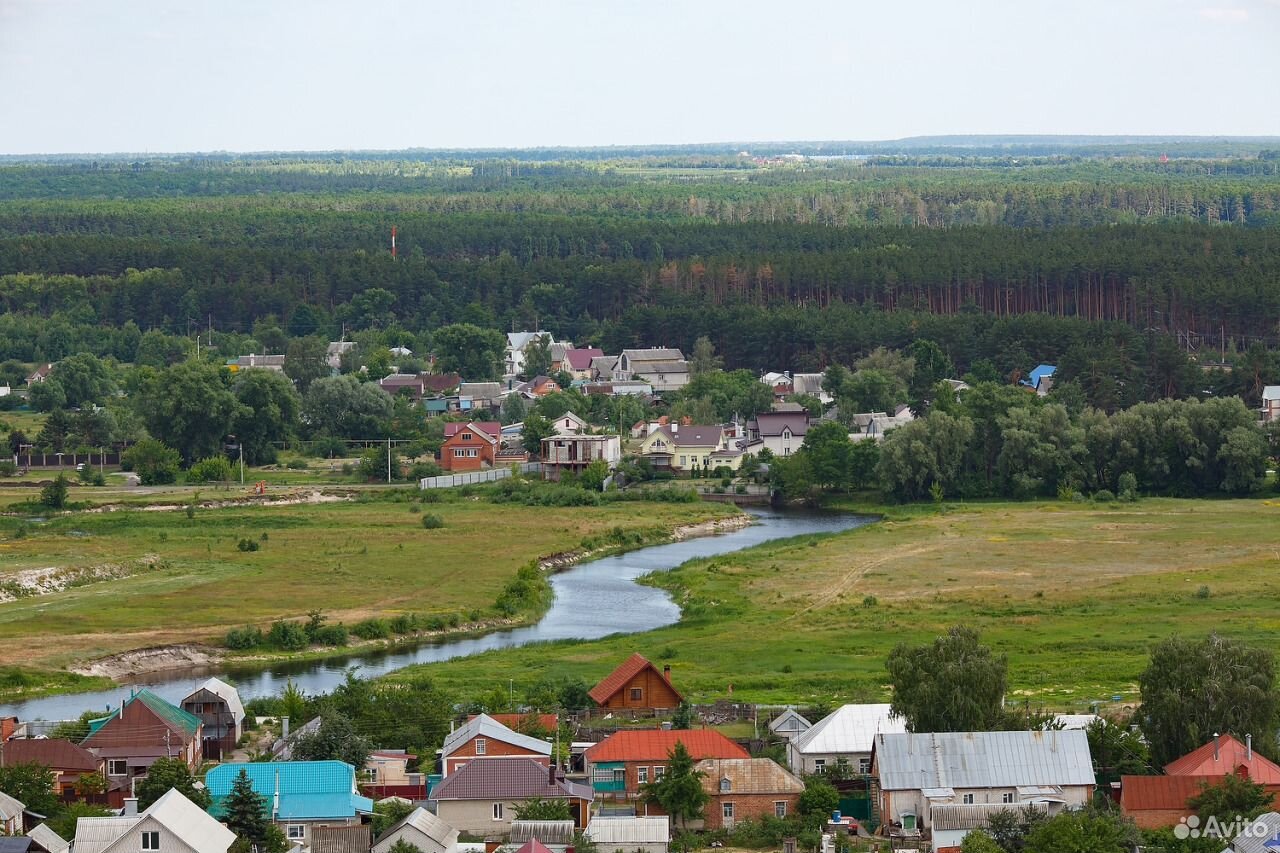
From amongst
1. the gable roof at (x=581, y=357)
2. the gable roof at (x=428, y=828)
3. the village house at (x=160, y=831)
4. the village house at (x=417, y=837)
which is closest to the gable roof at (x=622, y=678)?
the gable roof at (x=428, y=828)

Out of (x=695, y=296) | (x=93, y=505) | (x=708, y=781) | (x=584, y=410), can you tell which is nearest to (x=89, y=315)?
(x=695, y=296)

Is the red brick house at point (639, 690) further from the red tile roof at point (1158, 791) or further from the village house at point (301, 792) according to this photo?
the red tile roof at point (1158, 791)

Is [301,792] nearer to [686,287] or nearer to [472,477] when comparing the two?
[472,477]

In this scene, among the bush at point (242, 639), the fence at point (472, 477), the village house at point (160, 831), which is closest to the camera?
the village house at point (160, 831)

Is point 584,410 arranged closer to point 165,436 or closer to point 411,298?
point 165,436

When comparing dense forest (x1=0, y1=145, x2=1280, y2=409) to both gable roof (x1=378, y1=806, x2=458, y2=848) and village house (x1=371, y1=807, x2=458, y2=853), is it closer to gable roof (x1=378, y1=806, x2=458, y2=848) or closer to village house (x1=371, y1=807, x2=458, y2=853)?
gable roof (x1=378, y1=806, x2=458, y2=848)
